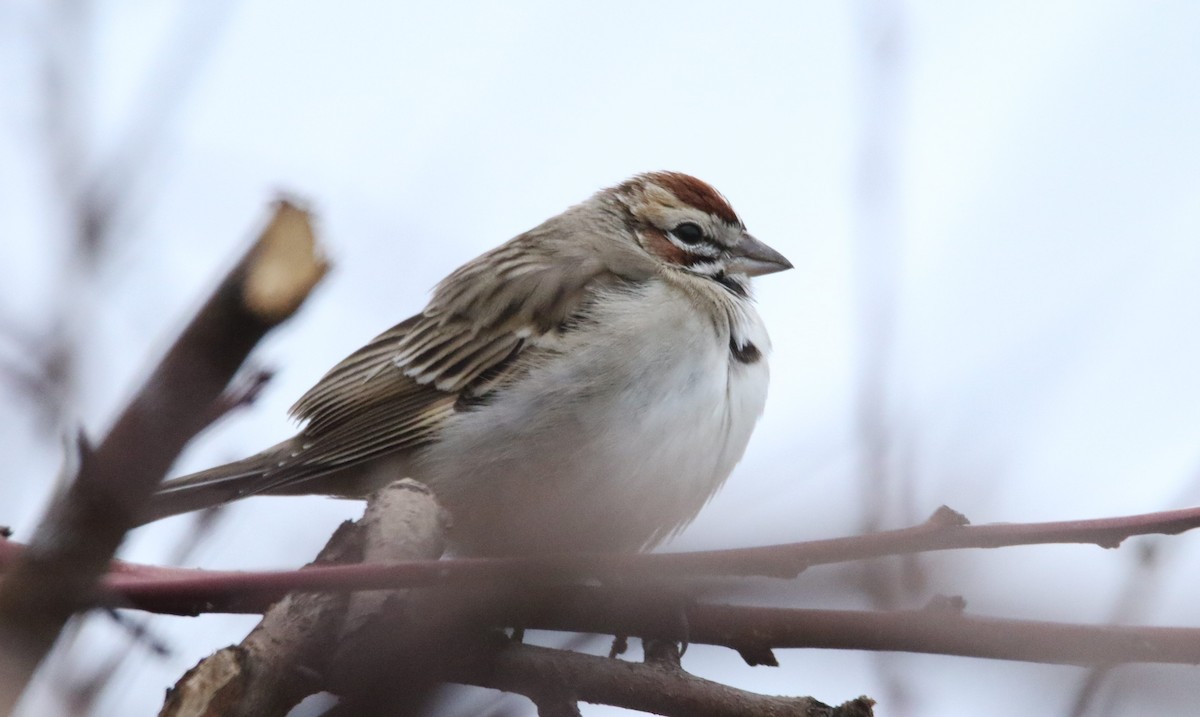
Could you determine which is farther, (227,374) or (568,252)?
(568,252)

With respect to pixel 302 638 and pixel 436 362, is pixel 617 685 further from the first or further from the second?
pixel 436 362

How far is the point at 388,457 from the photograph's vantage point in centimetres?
452

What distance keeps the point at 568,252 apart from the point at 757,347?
983 mm

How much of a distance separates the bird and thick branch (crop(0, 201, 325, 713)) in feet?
7.34

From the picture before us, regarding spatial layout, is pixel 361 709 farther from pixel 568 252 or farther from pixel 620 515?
pixel 568 252

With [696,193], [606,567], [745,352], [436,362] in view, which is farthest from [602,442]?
[606,567]

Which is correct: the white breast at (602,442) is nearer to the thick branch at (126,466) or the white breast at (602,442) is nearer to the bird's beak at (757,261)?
the bird's beak at (757,261)

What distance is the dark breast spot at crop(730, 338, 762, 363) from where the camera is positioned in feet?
15.4

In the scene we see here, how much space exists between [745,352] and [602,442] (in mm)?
843

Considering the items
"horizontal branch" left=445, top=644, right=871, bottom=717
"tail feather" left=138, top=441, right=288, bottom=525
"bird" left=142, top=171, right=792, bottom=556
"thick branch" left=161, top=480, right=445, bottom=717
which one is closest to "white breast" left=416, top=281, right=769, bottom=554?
"bird" left=142, top=171, right=792, bottom=556

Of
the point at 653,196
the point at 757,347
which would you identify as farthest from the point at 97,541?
the point at 653,196

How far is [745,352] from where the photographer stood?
4.75 meters

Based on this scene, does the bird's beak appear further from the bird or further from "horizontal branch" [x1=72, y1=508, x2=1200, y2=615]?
"horizontal branch" [x1=72, y1=508, x2=1200, y2=615]

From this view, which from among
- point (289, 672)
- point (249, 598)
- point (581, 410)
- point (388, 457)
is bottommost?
point (388, 457)
